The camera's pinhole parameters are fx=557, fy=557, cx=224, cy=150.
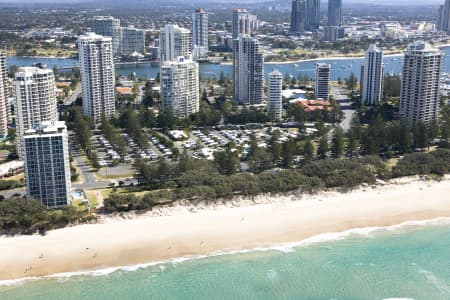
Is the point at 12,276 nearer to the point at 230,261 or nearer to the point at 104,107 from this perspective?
the point at 230,261

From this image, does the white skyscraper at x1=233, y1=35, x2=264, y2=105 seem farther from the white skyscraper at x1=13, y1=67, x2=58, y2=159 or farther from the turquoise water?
the turquoise water

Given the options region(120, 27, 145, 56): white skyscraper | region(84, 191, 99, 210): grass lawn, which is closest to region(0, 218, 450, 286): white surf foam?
region(84, 191, 99, 210): grass lawn

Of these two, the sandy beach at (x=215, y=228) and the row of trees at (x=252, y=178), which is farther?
the row of trees at (x=252, y=178)

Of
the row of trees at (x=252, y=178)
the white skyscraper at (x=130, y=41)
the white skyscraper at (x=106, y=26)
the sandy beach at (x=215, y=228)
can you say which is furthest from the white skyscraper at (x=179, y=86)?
the white skyscraper at (x=130, y=41)

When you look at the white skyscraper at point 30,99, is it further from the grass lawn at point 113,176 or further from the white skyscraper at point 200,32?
the white skyscraper at point 200,32

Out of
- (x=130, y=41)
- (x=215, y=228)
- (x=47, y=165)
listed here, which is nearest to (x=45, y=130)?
(x=47, y=165)
